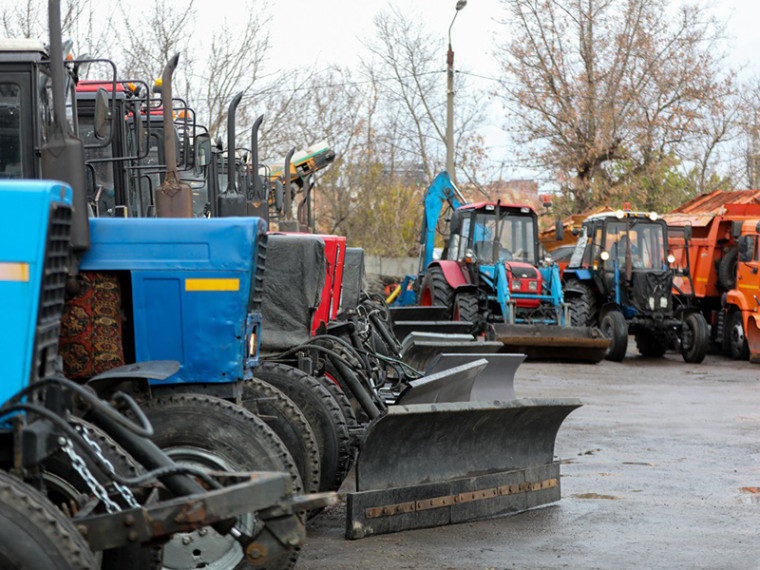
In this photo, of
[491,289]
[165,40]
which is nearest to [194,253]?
[491,289]

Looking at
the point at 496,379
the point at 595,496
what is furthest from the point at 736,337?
the point at 595,496

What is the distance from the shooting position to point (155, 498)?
13.1 ft

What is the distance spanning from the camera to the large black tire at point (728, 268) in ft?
70.7

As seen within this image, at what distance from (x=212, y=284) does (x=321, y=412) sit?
1772 mm

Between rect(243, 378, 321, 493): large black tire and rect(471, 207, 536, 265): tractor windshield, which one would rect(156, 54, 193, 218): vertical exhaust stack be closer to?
rect(243, 378, 321, 493): large black tire

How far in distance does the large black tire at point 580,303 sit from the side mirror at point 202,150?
12.8 m

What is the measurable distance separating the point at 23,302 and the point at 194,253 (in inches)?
56.9

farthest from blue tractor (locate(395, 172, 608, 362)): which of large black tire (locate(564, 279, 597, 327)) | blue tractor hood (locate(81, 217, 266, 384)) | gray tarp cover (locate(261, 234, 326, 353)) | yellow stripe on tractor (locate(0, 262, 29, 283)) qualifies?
yellow stripe on tractor (locate(0, 262, 29, 283))

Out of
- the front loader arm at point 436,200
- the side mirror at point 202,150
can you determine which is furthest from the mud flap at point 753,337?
the side mirror at point 202,150

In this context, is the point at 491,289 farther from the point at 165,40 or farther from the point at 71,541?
the point at 71,541

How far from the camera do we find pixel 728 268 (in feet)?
71.0

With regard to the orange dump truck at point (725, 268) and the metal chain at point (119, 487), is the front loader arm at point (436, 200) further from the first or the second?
the metal chain at point (119, 487)

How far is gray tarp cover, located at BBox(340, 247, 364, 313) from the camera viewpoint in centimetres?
1082

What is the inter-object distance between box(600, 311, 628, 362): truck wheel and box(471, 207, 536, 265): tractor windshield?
1.71 metres
